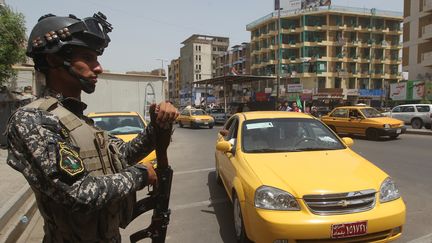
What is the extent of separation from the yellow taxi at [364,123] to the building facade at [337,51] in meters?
44.6

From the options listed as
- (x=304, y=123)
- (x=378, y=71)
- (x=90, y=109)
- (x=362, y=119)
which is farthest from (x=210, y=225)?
(x=378, y=71)

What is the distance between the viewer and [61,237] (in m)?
1.85

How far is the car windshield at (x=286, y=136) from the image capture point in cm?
504

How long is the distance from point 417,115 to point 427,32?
18703 mm

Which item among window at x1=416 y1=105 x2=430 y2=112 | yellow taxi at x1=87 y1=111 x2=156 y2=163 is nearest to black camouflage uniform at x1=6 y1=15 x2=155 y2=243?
yellow taxi at x1=87 y1=111 x2=156 y2=163

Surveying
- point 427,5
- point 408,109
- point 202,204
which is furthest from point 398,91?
point 202,204

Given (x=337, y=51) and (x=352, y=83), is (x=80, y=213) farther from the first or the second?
(x=352, y=83)

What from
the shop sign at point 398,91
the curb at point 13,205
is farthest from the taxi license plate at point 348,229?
the shop sign at point 398,91

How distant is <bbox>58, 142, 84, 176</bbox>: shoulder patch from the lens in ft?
4.98

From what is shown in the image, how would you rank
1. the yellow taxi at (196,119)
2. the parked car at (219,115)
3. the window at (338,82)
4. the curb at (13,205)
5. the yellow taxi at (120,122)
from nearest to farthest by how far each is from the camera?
the curb at (13,205) → the yellow taxi at (120,122) → the yellow taxi at (196,119) → the parked car at (219,115) → the window at (338,82)

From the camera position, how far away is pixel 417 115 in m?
22.8

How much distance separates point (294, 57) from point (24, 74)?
55.7 metres

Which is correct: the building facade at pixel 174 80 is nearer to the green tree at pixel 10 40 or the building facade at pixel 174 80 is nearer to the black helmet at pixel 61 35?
the green tree at pixel 10 40

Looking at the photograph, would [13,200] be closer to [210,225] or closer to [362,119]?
[210,225]
